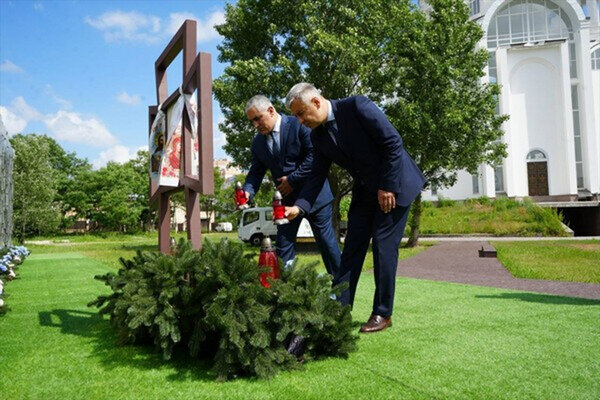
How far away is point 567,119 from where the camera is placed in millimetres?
34406

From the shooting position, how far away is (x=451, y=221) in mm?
28719

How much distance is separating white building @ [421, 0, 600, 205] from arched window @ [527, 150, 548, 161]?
0.06m

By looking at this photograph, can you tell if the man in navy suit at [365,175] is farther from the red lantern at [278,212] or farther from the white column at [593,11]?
the white column at [593,11]

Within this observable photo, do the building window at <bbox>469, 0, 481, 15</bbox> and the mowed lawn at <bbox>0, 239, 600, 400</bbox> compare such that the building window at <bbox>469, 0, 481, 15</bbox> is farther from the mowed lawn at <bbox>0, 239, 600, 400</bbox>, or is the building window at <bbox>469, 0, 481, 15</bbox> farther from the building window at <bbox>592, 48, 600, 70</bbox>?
the mowed lawn at <bbox>0, 239, 600, 400</bbox>

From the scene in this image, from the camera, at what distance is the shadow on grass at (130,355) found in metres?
2.65

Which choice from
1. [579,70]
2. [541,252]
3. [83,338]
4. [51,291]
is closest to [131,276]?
[83,338]

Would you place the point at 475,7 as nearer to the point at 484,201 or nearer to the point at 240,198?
the point at 484,201

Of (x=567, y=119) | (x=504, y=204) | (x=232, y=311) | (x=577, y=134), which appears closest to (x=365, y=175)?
(x=232, y=311)

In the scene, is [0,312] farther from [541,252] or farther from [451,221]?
[451,221]

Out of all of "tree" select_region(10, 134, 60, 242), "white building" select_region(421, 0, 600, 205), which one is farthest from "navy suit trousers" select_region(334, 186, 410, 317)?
"white building" select_region(421, 0, 600, 205)

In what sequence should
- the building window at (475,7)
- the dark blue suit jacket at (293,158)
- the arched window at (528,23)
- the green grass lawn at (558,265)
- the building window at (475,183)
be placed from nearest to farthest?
1. the dark blue suit jacket at (293,158)
2. the green grass lawn at (558,265)
3. the building window at (475,183)
4. the arched window at (528,23)
5. the building window at (475,7)

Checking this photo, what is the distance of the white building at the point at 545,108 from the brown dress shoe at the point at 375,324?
33.1 m

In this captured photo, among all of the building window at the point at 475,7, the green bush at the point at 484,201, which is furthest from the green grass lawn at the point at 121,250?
the building window at the point at 475,7

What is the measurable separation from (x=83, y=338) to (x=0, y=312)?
5.65ft
